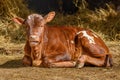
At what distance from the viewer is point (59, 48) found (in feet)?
30.5

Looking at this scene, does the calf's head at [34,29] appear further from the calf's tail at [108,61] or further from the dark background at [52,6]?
the dark background at [52,6]

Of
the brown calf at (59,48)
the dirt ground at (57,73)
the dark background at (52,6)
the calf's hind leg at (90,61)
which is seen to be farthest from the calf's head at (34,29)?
the dark background at (52,6)

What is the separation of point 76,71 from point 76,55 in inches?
27.3

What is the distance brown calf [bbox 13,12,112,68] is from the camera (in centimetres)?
901

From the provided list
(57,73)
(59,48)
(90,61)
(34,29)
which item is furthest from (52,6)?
(57,73)

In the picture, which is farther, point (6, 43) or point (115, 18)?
point (115, 18)

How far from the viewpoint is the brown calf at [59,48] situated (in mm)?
9008

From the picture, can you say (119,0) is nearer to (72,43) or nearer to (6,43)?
(6,43)

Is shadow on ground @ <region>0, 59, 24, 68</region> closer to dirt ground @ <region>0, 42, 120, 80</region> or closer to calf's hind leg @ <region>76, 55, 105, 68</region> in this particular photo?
dirt ground @ <region>0, 42, 120, 80</region>

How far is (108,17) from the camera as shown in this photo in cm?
1352

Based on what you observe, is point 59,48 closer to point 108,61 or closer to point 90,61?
point 90,61

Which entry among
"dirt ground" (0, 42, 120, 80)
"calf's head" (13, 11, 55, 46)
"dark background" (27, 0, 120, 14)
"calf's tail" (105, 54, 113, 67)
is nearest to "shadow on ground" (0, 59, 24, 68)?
"dirt ground" (0, 42, 120, 80)

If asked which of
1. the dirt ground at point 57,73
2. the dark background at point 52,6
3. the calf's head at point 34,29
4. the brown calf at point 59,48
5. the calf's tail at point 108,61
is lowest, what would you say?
the dirt ground at point 57,73

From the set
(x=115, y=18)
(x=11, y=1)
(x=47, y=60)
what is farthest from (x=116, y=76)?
(x=11, y=1)
